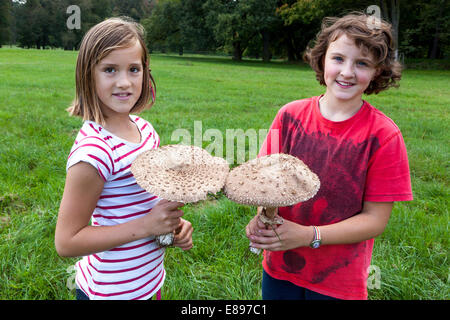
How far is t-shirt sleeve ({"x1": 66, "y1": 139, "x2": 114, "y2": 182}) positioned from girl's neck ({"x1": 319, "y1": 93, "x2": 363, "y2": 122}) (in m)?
1.31

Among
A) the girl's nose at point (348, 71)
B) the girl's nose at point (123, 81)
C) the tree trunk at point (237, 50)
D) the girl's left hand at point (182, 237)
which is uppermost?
the tree trunk at point (237, 50)

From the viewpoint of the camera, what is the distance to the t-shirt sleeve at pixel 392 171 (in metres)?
1.76

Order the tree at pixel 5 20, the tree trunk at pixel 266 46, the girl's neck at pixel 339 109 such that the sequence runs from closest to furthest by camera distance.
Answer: the girl's neck at pixel 339 109
the tree trunk at pixel 266 46
the tree at pixel 5 20

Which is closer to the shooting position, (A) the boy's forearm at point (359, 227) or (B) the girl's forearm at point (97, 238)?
(B) the girl's forearm at point (97, 238)

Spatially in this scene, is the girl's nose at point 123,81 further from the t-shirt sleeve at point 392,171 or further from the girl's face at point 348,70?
the t-shirt sleeve at point 392,171

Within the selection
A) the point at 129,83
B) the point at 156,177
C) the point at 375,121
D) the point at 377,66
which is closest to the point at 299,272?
the point at 375,121

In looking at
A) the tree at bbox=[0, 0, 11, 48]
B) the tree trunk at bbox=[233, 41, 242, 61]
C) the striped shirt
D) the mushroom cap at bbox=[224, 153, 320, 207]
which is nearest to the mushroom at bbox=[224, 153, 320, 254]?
the mushroom cap at bbox=[224, 153, 320, 207]

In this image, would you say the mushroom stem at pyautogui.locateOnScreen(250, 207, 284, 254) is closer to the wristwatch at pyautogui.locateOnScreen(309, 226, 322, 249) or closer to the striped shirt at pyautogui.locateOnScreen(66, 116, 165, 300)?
the wristwatch at pyautogui.locateOnScreen(309, 226, 322, 249)

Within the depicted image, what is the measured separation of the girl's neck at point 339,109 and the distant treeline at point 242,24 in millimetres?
29875

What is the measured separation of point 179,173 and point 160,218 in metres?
0.29

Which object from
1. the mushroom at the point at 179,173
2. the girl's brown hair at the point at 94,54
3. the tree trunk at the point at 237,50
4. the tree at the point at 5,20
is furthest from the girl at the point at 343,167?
the tree at the point at 5,20

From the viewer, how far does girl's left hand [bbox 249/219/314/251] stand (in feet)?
5.75
